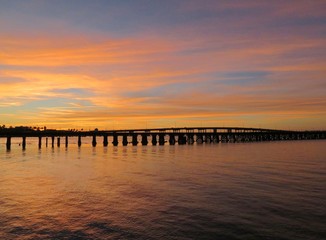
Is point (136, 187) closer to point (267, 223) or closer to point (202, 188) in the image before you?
point (202, 188)

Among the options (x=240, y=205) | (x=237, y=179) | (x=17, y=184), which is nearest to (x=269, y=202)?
(x=240, y=205)

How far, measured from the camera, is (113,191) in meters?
30.5

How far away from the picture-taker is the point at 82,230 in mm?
18266

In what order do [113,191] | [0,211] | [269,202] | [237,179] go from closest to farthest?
[0,211] < [269,202] < [113,191] < [237,179]

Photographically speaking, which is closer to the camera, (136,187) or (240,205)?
(240,205)

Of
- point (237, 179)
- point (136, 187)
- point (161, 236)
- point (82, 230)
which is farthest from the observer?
point (237, 179)

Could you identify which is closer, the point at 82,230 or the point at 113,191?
the point at 82,230

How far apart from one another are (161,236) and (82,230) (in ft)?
15.0

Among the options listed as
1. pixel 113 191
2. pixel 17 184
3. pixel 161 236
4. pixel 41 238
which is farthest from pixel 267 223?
pixel 17 184

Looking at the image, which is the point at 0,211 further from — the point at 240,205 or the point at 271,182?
the point at 271,182

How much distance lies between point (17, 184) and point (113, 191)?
1145cm

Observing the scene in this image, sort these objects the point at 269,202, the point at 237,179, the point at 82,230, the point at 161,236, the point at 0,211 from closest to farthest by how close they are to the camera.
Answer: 1. the point at 161,236
2. the point at 82,230
3. the point at 0,211
4. the point at 269,202
5. the point at 237,179

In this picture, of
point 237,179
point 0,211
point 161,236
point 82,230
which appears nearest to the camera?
point 161,236

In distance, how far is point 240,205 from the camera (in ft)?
76.5
